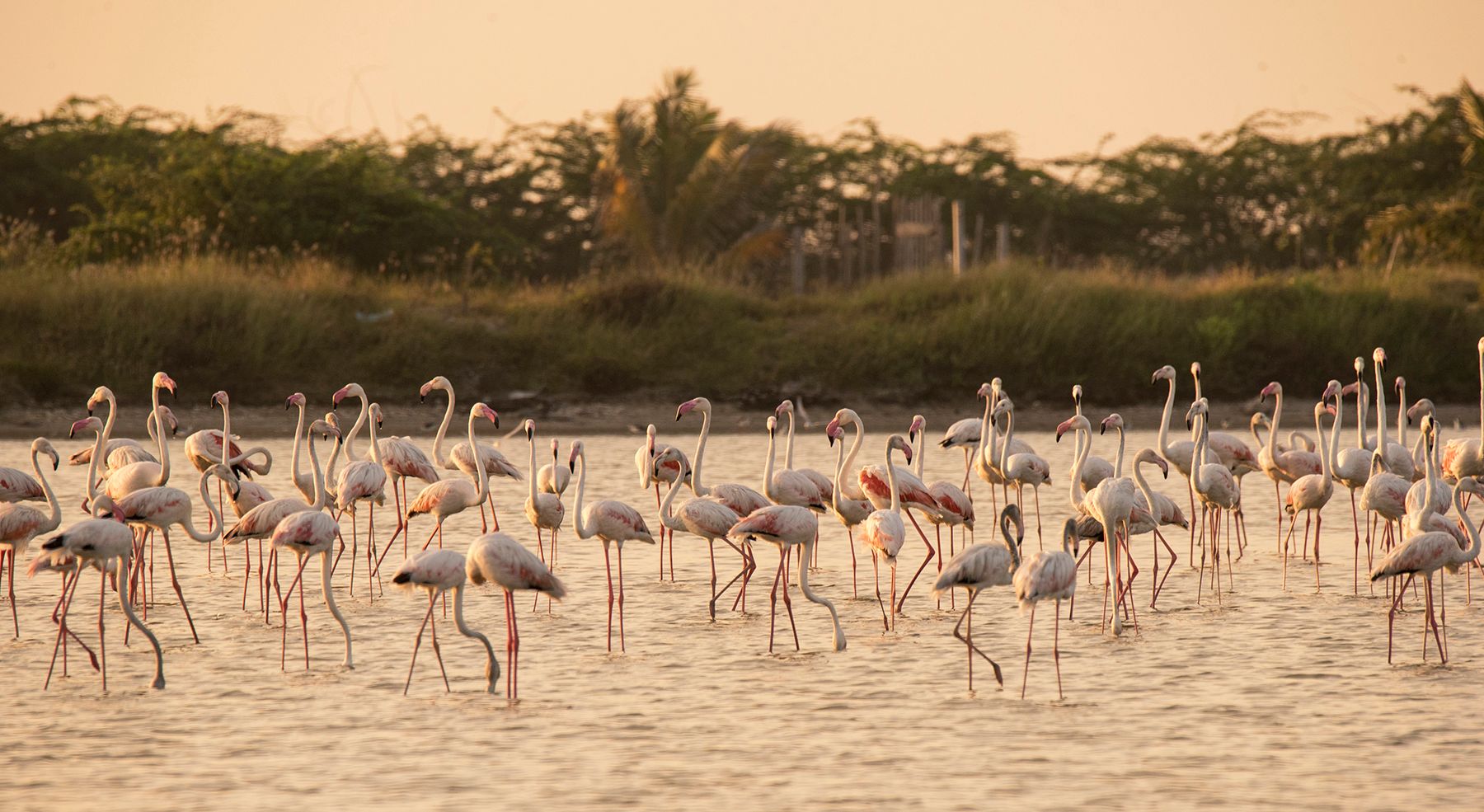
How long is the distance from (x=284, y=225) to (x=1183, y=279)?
13360 mm

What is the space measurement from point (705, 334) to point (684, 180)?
761 centimetres

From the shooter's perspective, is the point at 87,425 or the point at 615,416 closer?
the point at 87,425

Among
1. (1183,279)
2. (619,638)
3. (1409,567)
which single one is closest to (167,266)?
(1183,279)

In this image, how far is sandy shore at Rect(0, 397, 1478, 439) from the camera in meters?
19.4

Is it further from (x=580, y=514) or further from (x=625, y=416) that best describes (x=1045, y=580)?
(x=625, y=416)

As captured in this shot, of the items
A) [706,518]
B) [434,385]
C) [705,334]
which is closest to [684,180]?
[705,334]

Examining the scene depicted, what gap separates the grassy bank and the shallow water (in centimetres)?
1156

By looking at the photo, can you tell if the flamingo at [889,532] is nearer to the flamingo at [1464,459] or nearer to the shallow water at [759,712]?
the shallow water at [759,712]

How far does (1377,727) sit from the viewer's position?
258 inches

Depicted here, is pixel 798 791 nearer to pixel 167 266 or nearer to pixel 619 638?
pixel 619 638

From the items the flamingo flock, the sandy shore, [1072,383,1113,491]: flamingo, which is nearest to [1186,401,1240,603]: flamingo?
the flamingo flock

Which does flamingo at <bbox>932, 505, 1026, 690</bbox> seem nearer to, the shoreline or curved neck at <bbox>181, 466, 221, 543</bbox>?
curved neck at <bbox>181, 466, 221, 543</bbox>

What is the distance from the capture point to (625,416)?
68.3ft

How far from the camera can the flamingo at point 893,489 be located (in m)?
9.38
